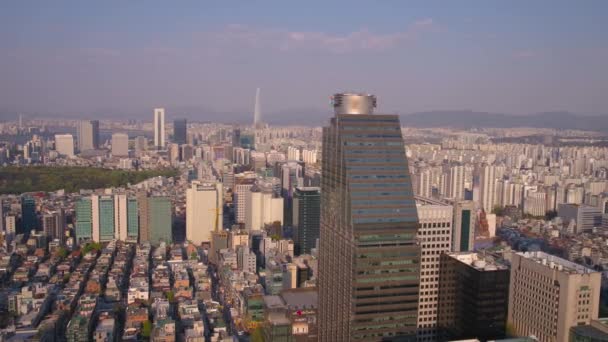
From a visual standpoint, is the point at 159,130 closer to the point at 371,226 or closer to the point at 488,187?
the point at 488,187

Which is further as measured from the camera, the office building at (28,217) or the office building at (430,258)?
the office building at (28,217)

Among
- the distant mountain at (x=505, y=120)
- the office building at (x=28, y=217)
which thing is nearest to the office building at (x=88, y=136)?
the office building at (x=28, y=217)

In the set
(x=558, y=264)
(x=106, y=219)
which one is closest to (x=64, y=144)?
(x=106, y=219)

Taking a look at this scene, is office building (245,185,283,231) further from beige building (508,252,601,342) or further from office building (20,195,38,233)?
beige building (508,252,601,342)

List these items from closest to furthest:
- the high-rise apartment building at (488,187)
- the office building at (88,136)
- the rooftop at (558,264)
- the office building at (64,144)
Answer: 1. the rooftop at (558,264)
2. the high-rise apartment building at (488,187)
3. the office building at (64,144)
4. the office building at (88,136)

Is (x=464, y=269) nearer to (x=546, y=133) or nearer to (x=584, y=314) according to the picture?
(x=584, y=314)

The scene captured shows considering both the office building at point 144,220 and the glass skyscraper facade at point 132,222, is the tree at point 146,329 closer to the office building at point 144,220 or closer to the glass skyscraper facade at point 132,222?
the office building at point 144,220

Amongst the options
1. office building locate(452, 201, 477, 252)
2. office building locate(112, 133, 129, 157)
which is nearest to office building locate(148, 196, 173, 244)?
office building locate(452, 201, 477, 252)
